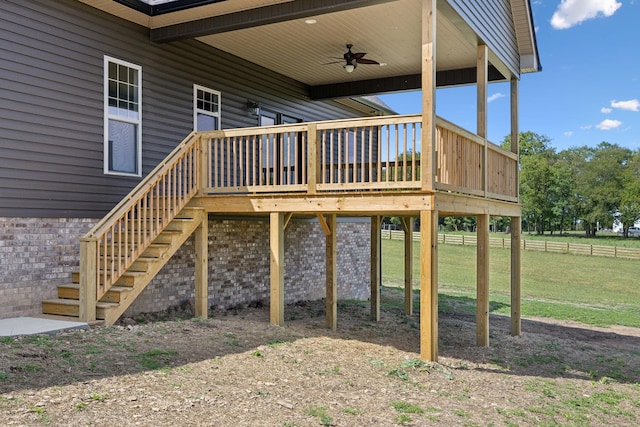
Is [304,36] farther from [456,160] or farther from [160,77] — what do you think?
[456,160]

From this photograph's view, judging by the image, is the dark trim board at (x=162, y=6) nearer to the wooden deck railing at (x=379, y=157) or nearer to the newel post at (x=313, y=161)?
the wooden deck railing at (x=379, y=157)

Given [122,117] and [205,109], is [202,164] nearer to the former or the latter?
[122,117]

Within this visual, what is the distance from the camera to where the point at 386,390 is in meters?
6.25

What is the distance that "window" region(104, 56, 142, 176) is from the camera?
9406 millimetres

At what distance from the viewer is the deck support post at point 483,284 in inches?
392

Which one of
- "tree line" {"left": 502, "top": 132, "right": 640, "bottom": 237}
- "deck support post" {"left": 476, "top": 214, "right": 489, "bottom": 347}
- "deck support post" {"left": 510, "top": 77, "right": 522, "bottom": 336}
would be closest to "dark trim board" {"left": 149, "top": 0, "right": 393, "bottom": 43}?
"deck support post" {"left": 476, "top": 214, "right": 489, "bottom": 347}

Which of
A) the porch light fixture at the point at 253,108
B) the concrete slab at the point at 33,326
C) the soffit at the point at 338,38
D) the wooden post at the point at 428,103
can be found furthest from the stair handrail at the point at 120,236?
the wooden post at the point at 428,103

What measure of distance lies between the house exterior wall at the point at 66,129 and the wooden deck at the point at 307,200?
54 cm

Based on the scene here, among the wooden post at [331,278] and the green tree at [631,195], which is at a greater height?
the green tree at [631,195]

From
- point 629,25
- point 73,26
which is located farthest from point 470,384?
point 629,25

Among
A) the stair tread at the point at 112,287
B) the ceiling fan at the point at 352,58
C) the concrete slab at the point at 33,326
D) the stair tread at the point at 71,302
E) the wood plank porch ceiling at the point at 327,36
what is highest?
the wood plank porch ceiling at the point at 327,36

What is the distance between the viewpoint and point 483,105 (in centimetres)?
1020

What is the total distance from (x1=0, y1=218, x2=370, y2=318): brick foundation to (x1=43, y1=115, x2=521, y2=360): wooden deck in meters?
0.49

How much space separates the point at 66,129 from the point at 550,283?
23051mm
